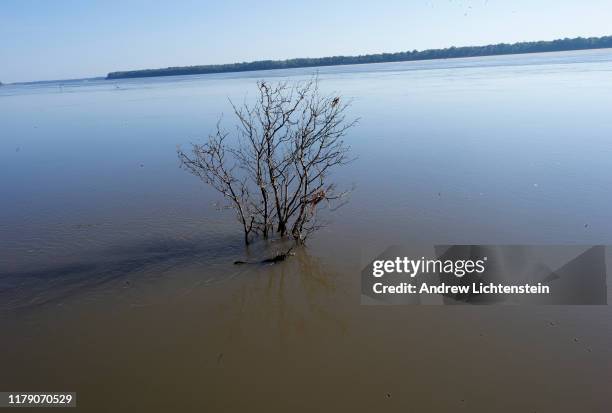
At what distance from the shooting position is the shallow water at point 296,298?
4414mm

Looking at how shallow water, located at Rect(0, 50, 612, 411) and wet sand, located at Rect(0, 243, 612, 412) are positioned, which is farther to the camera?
shallow water, located at Rect(0, 50, 612, 411)

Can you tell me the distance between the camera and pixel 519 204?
841 cm

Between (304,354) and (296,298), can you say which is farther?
Answer: (296,298)

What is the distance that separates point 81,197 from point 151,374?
262 inches

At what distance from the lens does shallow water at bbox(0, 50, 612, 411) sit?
4.41 metres

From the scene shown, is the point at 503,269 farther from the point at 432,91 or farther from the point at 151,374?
the point at 432,91

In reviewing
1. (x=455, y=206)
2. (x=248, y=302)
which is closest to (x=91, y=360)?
(x=248, y=302)

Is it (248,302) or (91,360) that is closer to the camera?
(91,360)

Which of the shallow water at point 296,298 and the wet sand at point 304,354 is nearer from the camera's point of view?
the wet sand at point 304,354

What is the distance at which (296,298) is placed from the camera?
238 inches

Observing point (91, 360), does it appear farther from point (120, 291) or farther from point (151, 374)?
point (120, 291)

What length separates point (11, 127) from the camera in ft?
72.9

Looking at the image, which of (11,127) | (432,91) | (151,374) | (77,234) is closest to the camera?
(151,374)

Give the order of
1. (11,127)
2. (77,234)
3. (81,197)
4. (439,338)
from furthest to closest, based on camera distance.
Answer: (11,127), (81,197), (77,234), (439,338)
